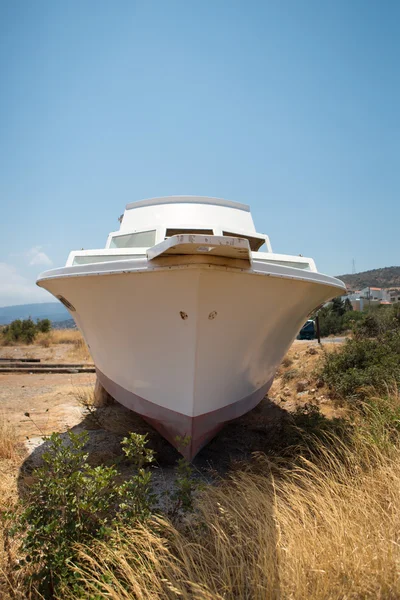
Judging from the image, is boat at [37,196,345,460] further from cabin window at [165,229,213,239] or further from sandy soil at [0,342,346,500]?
sandy soil at [0,342,346,500]

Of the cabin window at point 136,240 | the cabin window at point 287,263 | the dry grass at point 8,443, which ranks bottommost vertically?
the dry grass at point 8,443

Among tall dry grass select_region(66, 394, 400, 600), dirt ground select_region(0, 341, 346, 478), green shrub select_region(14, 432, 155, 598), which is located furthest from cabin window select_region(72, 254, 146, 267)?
tall dry grass select_region(66, 394, 400, 600)

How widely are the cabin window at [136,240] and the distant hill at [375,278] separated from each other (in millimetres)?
78968

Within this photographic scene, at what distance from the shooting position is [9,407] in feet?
24.2

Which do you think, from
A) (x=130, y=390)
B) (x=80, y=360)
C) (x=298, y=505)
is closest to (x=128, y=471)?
(x=130, y=390)

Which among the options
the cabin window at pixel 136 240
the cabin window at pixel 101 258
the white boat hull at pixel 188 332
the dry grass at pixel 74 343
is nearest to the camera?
the white boat hull at pixel 188 332

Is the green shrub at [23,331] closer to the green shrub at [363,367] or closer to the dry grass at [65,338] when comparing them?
the dry grass at [65,338]

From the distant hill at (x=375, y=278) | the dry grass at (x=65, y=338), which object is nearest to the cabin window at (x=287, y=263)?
the dry grass at (x=65, y=338)

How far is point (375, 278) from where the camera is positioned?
84312 mm

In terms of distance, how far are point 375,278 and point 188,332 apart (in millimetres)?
87970

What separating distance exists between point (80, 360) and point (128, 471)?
1065cm

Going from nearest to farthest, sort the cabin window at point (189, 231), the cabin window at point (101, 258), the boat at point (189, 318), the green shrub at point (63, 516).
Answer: the green shrub at point (63, 516)
the boat at point (189, 318)
the cabin window at point (101, 258)
the cabin window at point (189, 231)

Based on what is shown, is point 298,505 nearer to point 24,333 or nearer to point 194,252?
point 194,252

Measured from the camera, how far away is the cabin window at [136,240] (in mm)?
5410
